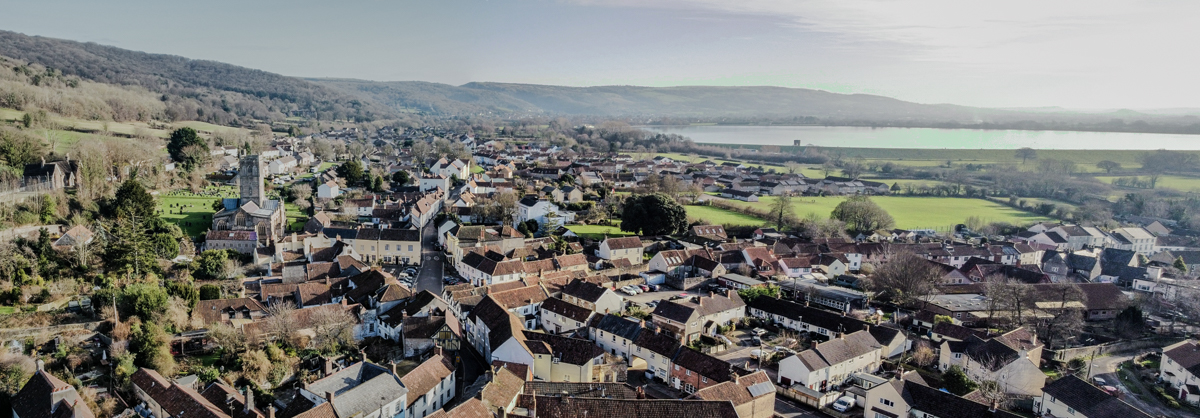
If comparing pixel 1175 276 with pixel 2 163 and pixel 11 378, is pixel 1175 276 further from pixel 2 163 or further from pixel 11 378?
pixel 2 163

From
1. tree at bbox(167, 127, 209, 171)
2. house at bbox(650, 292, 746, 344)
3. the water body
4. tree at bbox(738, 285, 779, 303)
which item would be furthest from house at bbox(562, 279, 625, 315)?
the water body

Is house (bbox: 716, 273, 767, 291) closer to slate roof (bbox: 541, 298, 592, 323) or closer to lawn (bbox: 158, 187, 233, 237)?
slate roof (bbox: 541, 298, 592, 323)

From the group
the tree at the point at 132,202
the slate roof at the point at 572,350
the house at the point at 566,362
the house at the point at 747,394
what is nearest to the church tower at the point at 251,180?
the tree at the point at 132,202

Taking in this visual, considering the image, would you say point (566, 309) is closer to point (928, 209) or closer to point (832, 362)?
point (832, 362)

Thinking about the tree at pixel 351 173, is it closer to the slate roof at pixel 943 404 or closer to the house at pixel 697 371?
the house at pixel 697 371

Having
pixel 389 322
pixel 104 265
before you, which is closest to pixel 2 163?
pixel 104 265

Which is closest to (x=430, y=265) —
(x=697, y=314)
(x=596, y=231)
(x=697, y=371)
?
(x=596, y=231)
